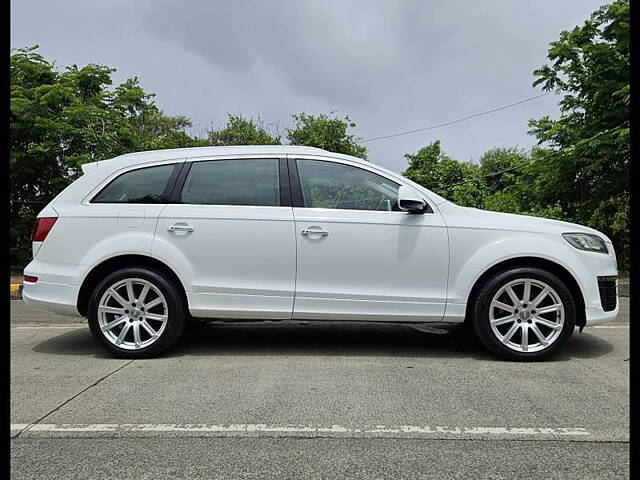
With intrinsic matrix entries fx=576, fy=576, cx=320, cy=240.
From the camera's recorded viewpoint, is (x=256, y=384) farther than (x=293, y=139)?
No

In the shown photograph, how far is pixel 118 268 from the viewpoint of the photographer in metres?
4.68

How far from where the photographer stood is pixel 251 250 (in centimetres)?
458

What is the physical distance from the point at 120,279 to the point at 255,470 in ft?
8.22

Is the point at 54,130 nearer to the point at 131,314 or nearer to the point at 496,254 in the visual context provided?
the point at 131,314

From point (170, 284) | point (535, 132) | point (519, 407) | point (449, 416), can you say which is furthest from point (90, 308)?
point (535, 132)

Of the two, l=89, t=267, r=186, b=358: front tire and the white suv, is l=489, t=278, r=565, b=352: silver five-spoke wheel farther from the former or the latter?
l=89, t=267, r=186, b=358: front tire

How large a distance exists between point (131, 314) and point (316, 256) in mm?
1560

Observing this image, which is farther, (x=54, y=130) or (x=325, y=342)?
(x=54, y=130)

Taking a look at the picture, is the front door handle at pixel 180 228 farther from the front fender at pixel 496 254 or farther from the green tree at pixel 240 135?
the green tree at pixel 240 135

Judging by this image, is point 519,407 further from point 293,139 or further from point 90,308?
point 293,139

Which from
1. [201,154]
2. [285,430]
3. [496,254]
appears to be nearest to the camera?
[285,430]

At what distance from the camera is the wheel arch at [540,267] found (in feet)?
14.9

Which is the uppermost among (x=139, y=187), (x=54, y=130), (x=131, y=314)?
(x=54, y=130)

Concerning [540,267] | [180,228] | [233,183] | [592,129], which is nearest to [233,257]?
[180,228]
